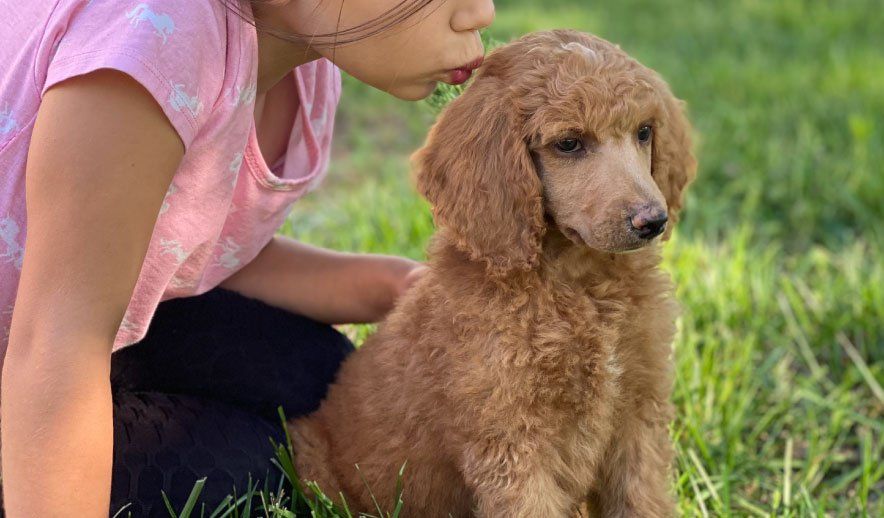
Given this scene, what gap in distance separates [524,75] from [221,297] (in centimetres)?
113

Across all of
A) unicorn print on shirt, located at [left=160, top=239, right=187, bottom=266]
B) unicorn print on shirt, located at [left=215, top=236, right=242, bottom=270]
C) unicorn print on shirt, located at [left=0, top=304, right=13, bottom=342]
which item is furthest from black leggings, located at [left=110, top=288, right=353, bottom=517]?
unicorn print on shirt, located at [left=160, top=239, right=187, bottom=266]

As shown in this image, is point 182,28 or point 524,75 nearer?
point 182,28

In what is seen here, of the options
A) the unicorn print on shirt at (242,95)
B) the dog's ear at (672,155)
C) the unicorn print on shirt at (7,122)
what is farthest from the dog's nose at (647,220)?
the unicorn print on shirt at (7,122)

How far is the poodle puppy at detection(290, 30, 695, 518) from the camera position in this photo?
6.51 feet

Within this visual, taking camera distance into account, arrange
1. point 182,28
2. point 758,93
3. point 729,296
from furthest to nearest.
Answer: point 758,93, point 729,296, point 182,28

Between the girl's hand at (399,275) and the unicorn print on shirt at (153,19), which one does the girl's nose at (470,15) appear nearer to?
the unicorn print on shirt at (153,19)

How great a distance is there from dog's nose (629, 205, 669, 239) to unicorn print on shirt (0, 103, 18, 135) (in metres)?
1.21

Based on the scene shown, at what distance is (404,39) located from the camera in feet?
6.55

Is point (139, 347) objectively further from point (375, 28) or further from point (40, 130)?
point (375, 28)

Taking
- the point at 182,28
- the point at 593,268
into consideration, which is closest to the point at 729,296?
the point at 593,268

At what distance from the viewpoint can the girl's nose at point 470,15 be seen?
2.00 m

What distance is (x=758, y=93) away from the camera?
5727mm

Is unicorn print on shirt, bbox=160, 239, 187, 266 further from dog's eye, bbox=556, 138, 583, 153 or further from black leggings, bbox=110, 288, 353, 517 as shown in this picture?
dog's eye, bbox=556, 138, 583, 153

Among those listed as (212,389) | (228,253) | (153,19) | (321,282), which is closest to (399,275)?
(321,282)
